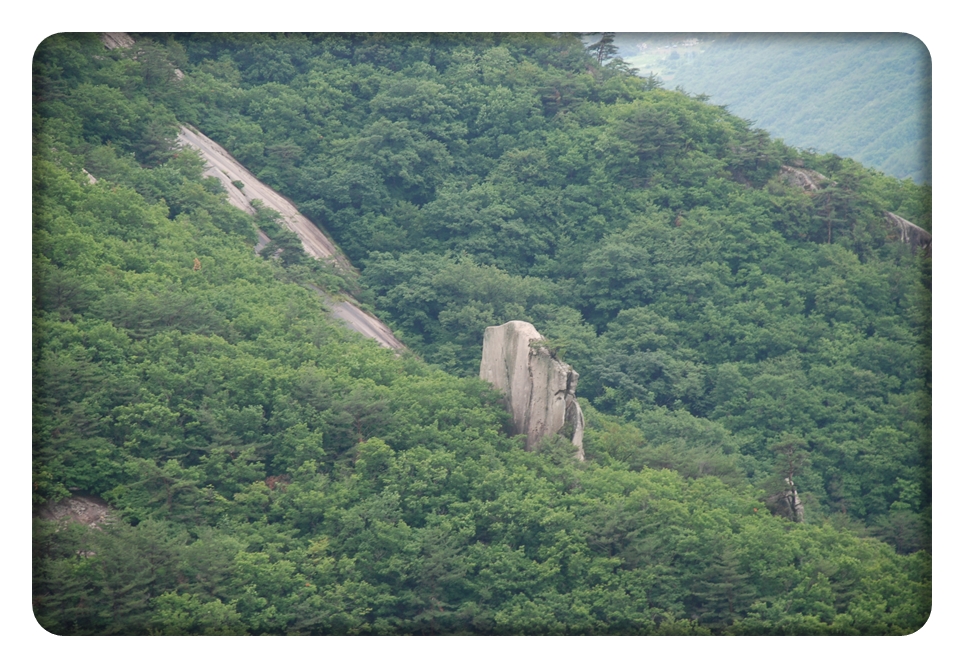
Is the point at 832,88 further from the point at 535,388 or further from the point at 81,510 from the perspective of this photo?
the point at 81,510

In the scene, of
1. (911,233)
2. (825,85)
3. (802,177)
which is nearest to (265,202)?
(825,85)

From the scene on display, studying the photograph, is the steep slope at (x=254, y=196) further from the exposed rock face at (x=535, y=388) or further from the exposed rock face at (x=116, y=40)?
the exposed rock face at (x=116, y=40)

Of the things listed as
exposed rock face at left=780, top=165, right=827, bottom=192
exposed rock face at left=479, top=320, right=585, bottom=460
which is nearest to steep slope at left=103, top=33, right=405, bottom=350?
exposed rock face at left=479, top=320, right=585, bottom=460

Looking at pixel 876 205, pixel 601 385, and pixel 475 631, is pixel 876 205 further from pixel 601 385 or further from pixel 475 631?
pixel 475 631

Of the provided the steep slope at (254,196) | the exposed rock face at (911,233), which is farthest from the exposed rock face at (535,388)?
the exposed rock face at (911,233)

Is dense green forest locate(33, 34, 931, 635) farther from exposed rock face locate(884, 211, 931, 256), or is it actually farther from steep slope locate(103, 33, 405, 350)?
steep slope locate(103, 33, 405, 350)
